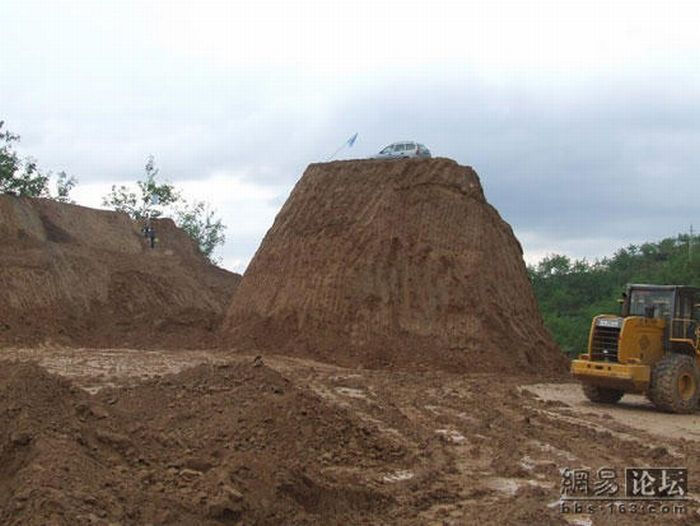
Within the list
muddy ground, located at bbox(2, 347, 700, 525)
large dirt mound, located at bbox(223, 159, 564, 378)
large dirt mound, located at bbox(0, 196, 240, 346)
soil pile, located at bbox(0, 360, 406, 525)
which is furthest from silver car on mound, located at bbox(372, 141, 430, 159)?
soil pile, located at bbox(0, 360, 406, 525)

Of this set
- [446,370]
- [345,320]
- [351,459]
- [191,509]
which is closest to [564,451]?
[351,459]

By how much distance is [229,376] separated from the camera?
1167 centimetres

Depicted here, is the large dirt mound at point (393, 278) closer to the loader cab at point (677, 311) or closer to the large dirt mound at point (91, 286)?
the large dirt mound at point (91, 286)

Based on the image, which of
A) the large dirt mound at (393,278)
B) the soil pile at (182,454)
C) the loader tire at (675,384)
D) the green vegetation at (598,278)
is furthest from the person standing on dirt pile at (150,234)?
the soil pile at (182,454)

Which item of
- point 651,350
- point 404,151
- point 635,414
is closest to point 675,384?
point 635,414

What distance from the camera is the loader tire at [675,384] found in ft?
48.4

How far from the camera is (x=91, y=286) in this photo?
2838cm

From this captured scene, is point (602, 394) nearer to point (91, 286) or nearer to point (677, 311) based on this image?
point (677, 311)

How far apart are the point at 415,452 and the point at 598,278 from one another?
40.0 metres

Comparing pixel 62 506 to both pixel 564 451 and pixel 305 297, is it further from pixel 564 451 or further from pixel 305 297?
pixel 305 297

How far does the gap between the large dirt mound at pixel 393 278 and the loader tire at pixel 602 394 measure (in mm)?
5726

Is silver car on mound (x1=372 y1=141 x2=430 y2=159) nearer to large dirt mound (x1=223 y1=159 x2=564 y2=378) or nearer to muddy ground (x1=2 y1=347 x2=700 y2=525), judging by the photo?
large dirt mound (x1=223 y1=159 x2=564 y2=378)

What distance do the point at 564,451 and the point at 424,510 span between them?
3491mm

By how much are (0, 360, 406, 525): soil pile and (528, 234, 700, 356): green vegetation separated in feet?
90.1
